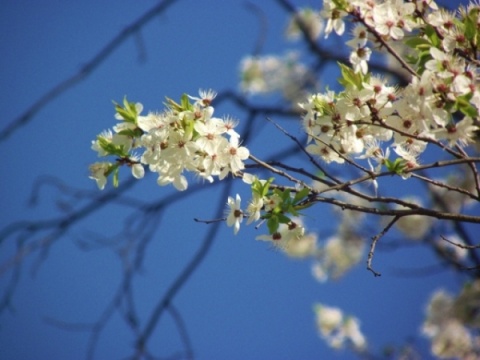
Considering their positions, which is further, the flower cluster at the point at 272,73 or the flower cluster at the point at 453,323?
the flower cluster at the point at 272,73

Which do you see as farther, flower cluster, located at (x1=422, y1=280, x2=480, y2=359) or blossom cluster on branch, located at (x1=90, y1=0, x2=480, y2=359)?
flower cluster, located at (x1=422, y1=280, x2=480, y2=359)

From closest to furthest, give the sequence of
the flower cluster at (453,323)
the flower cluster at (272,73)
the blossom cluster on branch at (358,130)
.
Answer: the blossom cluster on branch at (358,130) < the flower cluster at (453,323) < the flower cluster at (272,73)

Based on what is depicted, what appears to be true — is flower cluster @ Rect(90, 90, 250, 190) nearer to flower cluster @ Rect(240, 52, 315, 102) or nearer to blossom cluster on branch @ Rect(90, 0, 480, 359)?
blossom cluster on branch @ Rect(90, 0, 480, 359)

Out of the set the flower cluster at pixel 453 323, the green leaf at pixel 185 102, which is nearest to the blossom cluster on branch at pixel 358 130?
the green leaf at pixel 185 102

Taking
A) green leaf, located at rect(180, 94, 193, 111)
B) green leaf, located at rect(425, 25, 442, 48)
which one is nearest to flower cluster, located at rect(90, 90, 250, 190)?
green leaf, located at rect(180, 94, 193, 111)

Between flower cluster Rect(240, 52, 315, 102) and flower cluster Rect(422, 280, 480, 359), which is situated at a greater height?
flower cluster Rect(240, 52, 315, 102)

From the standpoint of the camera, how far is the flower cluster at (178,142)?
1535mm

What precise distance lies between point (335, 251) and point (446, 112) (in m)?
7.01

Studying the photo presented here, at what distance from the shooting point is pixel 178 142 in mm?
1534

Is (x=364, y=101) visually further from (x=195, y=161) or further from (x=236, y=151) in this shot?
(x=195, y=161)

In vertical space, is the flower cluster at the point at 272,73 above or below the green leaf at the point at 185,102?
above

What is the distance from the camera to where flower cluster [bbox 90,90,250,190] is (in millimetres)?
1535

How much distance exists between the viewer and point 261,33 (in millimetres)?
4148

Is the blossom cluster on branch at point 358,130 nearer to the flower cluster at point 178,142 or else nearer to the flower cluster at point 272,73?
the flower cluster at point 178,142
